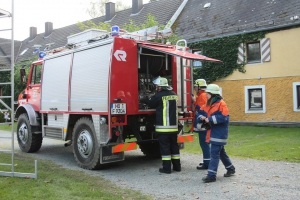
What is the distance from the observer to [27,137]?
9453mm

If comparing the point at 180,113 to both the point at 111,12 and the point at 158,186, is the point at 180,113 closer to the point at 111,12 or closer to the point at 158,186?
the point at 158,186

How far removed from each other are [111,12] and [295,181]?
87.7ft

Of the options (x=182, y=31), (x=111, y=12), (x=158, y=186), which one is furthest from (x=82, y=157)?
(x=111, y=12)

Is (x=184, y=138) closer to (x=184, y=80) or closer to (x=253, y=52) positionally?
(x=184, y=80)

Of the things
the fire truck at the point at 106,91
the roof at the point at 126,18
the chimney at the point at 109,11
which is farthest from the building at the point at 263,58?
the chimney at the point at 109,11

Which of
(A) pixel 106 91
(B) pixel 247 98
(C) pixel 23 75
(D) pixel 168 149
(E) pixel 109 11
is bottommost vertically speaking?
(D) pixel 168 149

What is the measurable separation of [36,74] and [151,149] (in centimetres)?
393

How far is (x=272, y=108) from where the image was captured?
1611 centimetres

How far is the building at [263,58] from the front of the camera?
51.1ft

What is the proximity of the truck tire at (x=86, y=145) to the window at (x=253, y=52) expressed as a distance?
12159mm

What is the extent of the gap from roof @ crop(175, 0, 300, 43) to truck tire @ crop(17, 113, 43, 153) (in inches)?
469

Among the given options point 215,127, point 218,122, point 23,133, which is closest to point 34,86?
point 23,133

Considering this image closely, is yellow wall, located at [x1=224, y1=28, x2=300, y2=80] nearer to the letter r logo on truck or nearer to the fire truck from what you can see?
the fire truck

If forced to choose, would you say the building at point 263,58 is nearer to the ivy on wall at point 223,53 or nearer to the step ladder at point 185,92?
the ivy on wall at point 223,53
